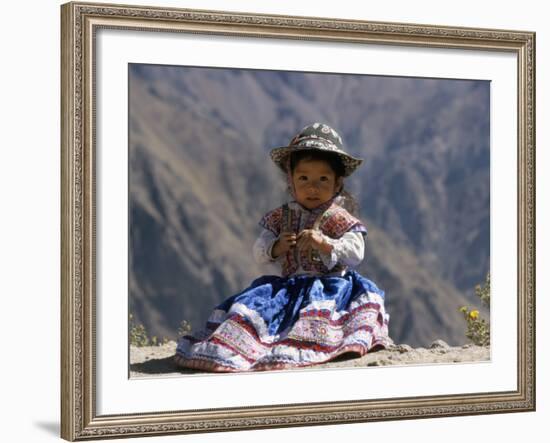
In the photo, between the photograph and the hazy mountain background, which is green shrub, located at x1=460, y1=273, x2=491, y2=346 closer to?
the photograph

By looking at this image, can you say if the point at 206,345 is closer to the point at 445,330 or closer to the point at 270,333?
the point at 270,333

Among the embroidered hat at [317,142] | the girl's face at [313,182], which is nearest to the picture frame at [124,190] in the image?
the embroidered hat at [317,142]

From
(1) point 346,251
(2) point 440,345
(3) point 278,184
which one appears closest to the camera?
(1) point 346,251

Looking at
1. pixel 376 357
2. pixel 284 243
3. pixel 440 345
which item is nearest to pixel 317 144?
pixel 284 243

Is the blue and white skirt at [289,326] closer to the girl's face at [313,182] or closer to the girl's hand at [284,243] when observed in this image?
the girl's hand at [284,243]

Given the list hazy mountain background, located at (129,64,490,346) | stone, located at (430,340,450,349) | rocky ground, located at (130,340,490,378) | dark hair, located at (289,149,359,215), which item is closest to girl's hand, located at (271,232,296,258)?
dark hair, located at (289,149,359,215)

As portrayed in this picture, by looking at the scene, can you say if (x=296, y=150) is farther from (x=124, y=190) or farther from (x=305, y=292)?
(x=124, y=190)
